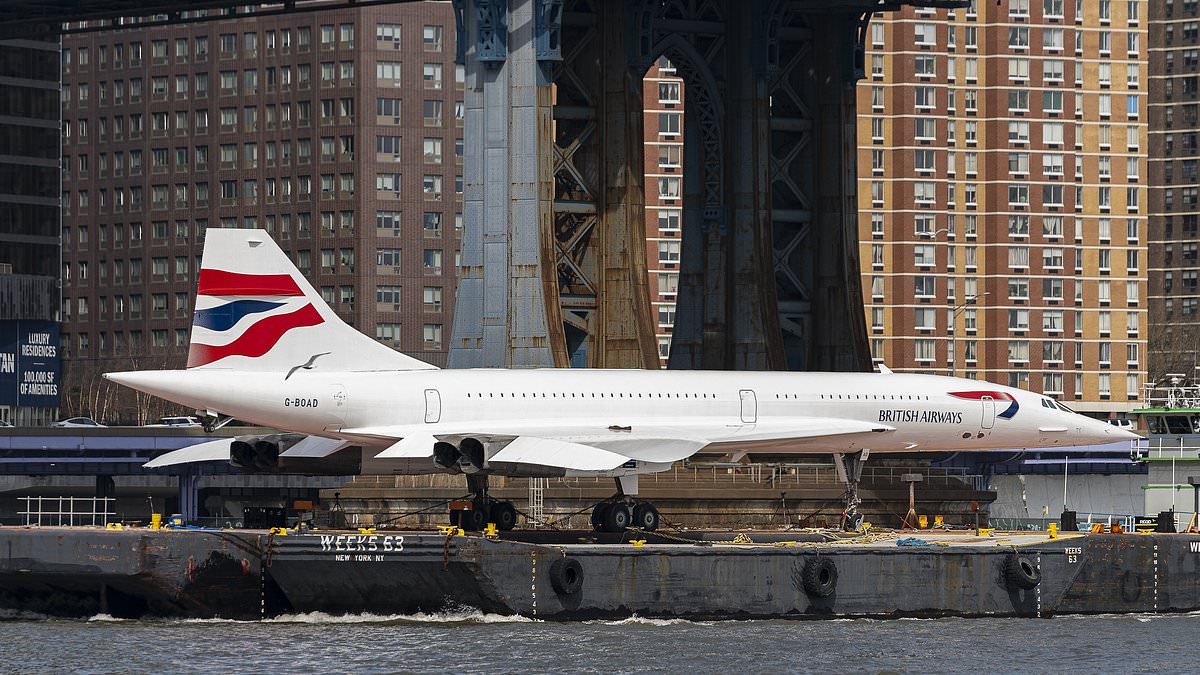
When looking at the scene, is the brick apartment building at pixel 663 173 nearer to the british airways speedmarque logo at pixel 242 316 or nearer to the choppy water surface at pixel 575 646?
the british airways speedmarque logo at pixel 242 316

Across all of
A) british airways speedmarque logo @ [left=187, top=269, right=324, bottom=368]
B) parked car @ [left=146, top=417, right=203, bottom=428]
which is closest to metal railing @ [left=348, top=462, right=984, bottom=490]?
british airways speedmarque logo @ [left=187, top=269, right=324, bottom=368]

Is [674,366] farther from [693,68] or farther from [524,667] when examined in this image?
[524,667]

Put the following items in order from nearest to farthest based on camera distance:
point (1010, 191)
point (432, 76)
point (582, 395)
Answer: point (582, 395) < point (1010, 191) < point (432, 76)

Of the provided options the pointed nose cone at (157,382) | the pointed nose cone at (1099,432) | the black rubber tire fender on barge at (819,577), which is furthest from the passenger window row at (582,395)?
the pointed nose cone at (1099,432)

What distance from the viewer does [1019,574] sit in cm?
5359

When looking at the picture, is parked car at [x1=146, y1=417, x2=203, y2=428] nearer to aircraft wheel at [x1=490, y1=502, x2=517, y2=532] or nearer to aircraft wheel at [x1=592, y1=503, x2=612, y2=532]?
aircraft wheel at [x1=490, y1=502, x2=517, y2=532]

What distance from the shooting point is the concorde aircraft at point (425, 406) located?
172 feet

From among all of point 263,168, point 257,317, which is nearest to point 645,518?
point 257,317

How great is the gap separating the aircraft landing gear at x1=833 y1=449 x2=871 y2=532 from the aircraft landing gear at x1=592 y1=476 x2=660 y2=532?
257 inches

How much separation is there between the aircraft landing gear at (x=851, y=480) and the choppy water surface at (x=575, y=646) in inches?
235

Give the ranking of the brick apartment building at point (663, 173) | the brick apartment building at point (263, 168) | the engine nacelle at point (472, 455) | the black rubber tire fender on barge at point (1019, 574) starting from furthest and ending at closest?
the brick apartment building at point (263, 168) < the brick apartment building at point (663, 173) < the black rubber tire fender on barge at point (1019, 574) < the engine nacelle at point (472, 455)

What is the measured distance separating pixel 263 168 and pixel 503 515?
9664 centimetres

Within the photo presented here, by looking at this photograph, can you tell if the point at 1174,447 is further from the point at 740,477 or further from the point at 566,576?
the point at 566,576

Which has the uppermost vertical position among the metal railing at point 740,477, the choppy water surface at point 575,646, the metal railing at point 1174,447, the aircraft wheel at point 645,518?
the metal railing at point 1174,447
